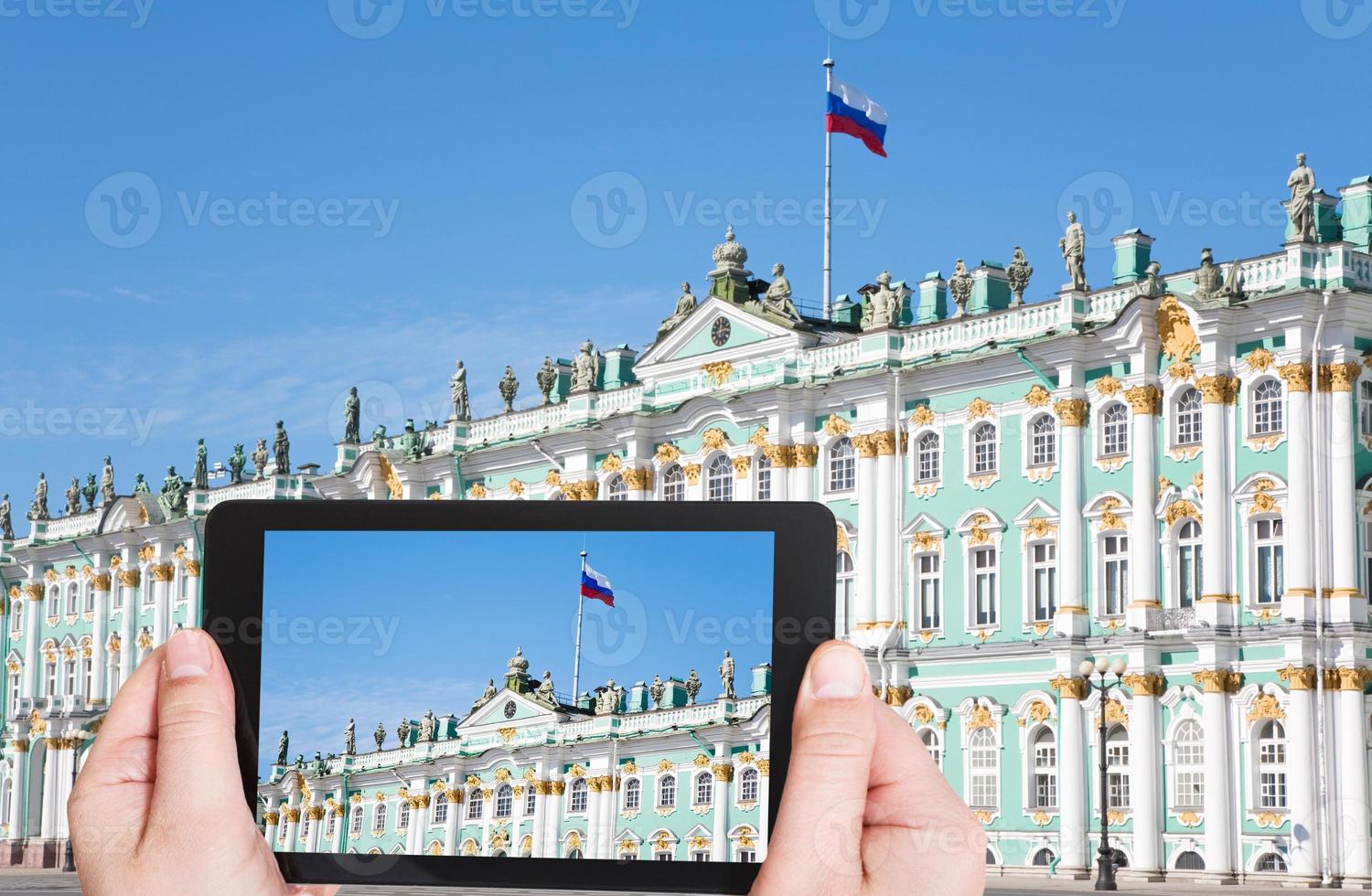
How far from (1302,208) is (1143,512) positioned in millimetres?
6095

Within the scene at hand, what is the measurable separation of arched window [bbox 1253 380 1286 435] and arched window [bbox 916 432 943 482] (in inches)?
285

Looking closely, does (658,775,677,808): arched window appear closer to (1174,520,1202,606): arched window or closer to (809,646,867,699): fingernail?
(809,646,867,699): fingernail

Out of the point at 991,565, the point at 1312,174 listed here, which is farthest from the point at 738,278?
the point at 1312,174

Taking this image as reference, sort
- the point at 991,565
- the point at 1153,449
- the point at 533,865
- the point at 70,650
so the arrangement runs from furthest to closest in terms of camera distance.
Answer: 1. the point at 70,650
2. the point at 991,565
3. the point at 1153,449
4. the point at 533,865

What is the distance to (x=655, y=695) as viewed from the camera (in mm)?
3213

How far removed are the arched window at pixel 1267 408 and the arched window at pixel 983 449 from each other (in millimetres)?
5841

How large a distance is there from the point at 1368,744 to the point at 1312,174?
10.0 m

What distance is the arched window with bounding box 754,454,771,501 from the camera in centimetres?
4184

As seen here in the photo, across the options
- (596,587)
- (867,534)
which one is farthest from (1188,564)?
(596,587)

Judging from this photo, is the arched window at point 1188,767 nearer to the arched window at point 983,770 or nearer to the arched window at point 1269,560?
the arched window at point 1269,560

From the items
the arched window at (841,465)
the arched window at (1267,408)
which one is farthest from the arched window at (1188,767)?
the arched window at (841,465)

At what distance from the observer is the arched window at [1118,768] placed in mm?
34531

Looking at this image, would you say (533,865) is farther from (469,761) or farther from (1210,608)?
(1210,608)

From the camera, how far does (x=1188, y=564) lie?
114 ft
